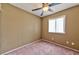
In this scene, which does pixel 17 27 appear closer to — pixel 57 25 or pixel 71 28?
pixel 57 25

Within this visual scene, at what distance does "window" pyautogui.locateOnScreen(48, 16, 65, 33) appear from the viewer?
1514mm

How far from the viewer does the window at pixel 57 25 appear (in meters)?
1.51

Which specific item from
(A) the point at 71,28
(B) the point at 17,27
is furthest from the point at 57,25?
(B) the point at 17,27

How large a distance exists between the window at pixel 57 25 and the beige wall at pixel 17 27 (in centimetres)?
23

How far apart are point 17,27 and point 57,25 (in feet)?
2.43

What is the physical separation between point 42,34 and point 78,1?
2.78 feet

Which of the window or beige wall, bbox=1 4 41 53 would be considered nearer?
beige wall, bbox=1 4 41 53

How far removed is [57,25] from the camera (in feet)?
5.17

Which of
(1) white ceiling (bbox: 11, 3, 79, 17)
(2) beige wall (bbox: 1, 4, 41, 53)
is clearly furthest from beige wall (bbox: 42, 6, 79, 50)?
(2) beige wall (bbox: 1, 4, 41, 53)

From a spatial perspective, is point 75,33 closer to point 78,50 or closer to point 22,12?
point 78,50

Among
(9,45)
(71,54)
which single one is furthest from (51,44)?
(9,45)

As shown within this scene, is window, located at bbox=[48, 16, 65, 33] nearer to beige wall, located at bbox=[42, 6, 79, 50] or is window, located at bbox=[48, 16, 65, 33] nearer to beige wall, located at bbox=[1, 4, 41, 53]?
beige wall, located at bbox=[42, 6, 79, 50]

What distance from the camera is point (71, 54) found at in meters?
1.42

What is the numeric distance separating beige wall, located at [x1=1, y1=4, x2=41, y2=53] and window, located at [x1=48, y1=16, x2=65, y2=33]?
232mm
